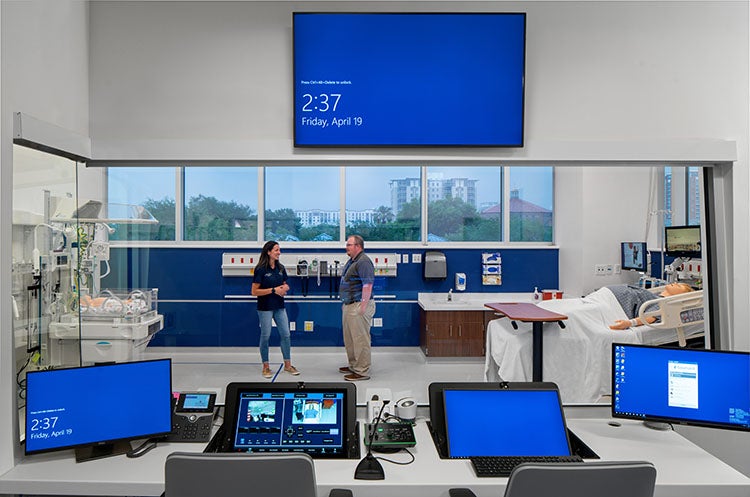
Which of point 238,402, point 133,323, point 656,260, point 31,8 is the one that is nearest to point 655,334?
Answer: point 656,260

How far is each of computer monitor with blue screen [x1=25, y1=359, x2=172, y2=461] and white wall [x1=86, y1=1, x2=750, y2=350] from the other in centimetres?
101

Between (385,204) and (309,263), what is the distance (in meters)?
0.57

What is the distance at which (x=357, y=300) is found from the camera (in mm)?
2934

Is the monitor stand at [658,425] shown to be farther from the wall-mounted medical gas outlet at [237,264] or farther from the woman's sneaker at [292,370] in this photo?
the wall-mounted medical gas outlet at [237,264]

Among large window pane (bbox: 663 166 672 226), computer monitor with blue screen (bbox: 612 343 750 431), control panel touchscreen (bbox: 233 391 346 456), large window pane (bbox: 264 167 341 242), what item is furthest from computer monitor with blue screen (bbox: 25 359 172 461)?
large window pane (bbox: 663 166 672 226)

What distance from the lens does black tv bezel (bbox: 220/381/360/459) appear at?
80.7 inches

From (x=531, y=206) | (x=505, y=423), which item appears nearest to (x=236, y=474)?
(x=505, y=423)

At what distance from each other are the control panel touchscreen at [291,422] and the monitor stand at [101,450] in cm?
44

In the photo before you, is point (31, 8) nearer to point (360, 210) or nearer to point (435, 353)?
point (360, 210)

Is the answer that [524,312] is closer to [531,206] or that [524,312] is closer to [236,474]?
[531,206]

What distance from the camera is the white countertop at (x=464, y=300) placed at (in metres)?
2.98

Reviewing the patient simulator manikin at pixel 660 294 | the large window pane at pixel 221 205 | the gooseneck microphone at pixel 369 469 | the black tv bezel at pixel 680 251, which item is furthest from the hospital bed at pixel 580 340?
the large window pane at pixel 221 205

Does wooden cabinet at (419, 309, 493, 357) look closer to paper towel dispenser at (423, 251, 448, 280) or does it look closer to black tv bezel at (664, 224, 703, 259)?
paper towel dispenser at (423, 251, 448, 280)

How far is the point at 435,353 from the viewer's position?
9.78ft
